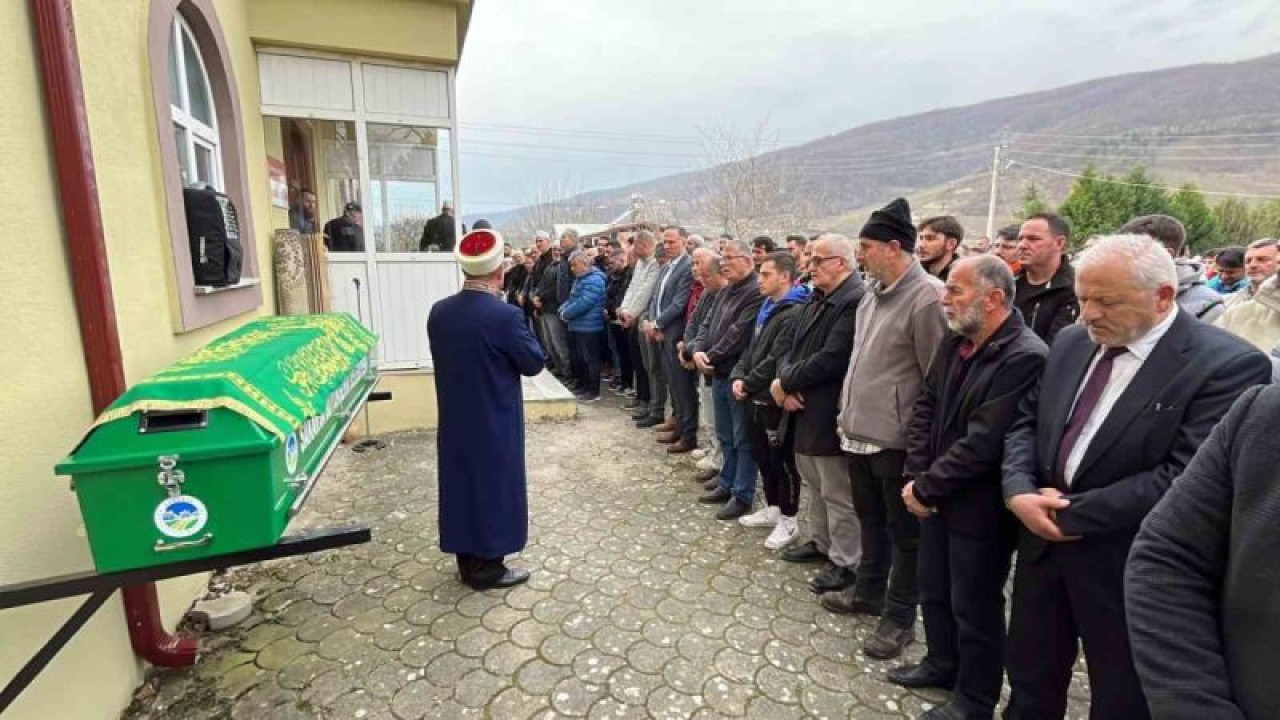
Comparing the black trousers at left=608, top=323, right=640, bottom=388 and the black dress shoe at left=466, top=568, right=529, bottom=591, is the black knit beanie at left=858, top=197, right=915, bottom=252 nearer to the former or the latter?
the black dress shoe at left=466, top=568, right=529, bottom=591

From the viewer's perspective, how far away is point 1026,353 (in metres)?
2.26

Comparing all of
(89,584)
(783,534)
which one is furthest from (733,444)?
(89,584)

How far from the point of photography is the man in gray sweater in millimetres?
2873

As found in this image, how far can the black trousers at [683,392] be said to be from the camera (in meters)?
5.74

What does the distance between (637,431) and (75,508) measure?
190 inches

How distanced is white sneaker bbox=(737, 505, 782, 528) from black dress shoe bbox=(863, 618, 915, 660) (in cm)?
137

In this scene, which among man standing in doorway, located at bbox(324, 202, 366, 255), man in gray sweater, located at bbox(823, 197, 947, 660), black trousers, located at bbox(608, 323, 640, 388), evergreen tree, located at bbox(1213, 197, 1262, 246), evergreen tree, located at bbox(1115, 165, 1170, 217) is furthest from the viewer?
evergreen tree, located at bbox(1213, 197, 1262, 246)

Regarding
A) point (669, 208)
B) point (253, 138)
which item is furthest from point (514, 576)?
point (669, 208)

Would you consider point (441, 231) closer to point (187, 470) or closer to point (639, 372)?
point (639, 372)

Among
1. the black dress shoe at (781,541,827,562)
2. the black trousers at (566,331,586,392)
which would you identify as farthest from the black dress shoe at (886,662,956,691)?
the black trousers at (566,331,586,392)

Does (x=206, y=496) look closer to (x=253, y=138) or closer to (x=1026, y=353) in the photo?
(x=1026, y=353)

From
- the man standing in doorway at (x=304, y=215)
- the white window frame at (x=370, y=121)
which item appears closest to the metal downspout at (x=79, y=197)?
the white window frame at (x=370, y=121)

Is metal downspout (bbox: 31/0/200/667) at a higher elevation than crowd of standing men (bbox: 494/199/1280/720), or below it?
higher

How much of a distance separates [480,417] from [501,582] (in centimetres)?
98
